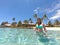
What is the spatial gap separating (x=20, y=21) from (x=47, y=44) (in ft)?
116

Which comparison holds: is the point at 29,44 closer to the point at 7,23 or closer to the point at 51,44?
the point at 51,44

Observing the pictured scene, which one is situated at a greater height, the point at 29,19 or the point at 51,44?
the point at 29,19

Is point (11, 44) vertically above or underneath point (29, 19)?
underneath

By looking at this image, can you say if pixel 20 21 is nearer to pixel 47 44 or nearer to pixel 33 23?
pixel 33 23

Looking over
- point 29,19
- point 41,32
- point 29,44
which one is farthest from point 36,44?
point 29,19

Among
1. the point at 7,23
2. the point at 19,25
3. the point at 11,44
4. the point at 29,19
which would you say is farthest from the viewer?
the point at 7,23

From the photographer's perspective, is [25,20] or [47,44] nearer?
[47,44]

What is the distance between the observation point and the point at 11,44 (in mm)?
7555

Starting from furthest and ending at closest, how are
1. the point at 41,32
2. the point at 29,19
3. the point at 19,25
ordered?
1. the point at 29,19
2. the point at 19,25
3. the point at 41,32

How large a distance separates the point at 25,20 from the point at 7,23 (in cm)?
715

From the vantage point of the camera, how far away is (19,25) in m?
40.4

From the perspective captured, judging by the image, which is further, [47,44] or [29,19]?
[29,19]

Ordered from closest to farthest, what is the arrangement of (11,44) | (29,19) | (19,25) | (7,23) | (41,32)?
(11,44) < (41,32) < (19,25) < (29,19) < (7,23)

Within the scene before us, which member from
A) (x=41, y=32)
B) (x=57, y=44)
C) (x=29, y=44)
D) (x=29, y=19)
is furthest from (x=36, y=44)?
(x=29, y=19)
